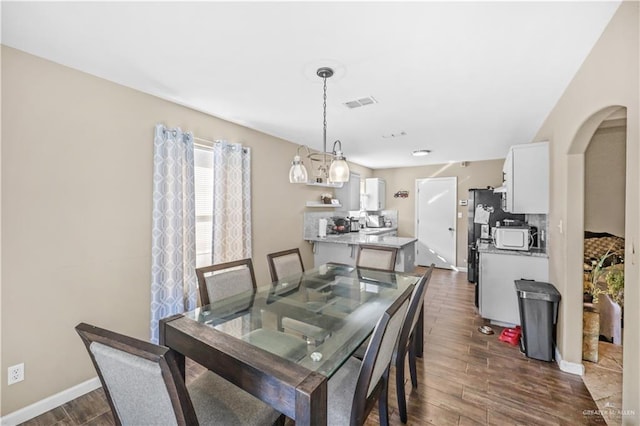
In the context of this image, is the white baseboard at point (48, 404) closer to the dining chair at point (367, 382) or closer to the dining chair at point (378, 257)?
the dining chair at point (367, 382)

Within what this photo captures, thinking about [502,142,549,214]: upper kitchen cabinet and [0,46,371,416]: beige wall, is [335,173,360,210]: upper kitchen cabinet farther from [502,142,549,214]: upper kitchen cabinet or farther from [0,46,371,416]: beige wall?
[0,46,371,416]: beige wall

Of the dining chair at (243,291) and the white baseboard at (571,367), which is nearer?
the dining chair at (243,291)

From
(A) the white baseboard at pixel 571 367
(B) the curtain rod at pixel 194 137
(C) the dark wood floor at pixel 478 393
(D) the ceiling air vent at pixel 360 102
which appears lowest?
(C) the dark wood floor at pixel 478 393

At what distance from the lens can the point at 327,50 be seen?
5.76 feet

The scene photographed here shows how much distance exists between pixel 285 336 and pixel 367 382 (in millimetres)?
489

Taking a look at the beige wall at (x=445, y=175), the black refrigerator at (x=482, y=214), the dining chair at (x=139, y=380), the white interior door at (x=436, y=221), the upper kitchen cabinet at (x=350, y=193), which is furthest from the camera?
the white interior door at (x=436, y=221)

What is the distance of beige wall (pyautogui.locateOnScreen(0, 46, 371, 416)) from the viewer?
5.74 ft

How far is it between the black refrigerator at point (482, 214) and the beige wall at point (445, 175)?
0.89 metres

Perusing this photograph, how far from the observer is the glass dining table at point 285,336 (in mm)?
1043

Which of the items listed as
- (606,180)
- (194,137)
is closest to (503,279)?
(606,180)

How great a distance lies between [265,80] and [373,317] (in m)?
1.93

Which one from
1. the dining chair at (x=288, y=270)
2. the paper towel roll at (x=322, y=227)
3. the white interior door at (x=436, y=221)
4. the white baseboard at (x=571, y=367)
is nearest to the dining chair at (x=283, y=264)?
the dining chair at (x=288, y=270)

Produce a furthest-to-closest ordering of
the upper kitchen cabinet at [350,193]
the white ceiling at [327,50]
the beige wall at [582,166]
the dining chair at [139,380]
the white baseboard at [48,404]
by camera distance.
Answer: the upper kitchen cabinet at [350,193], the white baseboard at [48,404], the white ceiling at [327,50], the beige wall at [582,166], the dining chair at [139,380]

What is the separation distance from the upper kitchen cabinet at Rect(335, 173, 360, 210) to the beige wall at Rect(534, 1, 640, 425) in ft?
9.66
